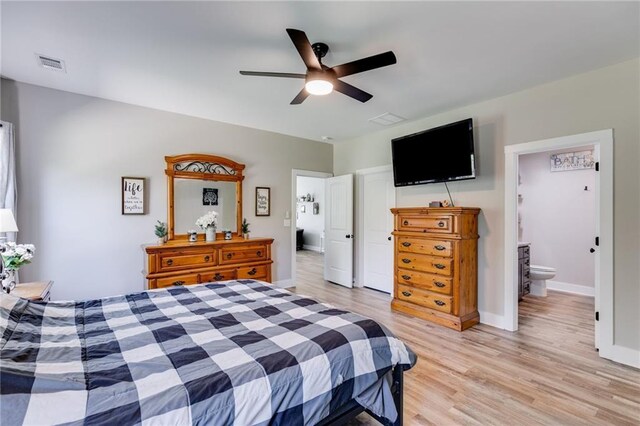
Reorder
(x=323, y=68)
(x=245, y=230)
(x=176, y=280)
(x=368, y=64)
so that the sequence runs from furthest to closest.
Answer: (x=245, y=230), (x=176, y=280), (x=323, y=68), (x=368, y=64)

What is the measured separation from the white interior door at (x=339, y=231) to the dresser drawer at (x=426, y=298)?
135cm

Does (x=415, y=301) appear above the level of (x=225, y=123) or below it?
below

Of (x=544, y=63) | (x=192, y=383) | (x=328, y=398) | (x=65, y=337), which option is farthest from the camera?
(x=544, y=63)

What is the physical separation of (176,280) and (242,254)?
900 millimetres

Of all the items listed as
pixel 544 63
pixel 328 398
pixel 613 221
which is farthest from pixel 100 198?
pixel 613 221

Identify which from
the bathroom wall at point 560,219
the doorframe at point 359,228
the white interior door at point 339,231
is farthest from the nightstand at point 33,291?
the bathroom wall at point 560,219

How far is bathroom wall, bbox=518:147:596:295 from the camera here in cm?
473

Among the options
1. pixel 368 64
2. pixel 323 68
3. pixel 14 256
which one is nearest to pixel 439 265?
pixel 368 64

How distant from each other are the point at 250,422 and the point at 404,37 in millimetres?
2609

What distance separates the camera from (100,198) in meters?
3.50

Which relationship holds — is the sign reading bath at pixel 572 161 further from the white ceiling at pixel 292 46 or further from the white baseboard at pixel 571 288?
the white ceiling at pixel 292 46

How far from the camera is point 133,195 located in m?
3.71

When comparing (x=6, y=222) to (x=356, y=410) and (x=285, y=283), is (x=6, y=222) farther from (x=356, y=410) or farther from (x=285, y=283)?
(x=285, y=283)

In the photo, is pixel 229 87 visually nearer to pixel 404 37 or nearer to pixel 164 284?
pixel 404 37
